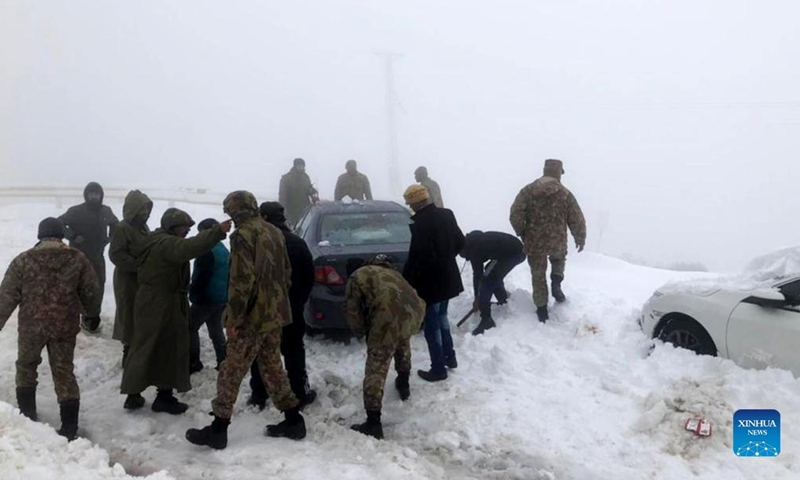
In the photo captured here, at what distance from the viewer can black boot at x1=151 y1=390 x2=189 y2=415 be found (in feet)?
18.1

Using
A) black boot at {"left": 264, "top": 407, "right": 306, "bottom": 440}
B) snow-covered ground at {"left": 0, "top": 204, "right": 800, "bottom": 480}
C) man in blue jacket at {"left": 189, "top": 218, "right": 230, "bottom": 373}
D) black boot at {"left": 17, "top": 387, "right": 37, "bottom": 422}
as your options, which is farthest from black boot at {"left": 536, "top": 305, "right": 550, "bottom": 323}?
black boot at {"left": 17, "top": 387, "right": 37, "bottom": 422}

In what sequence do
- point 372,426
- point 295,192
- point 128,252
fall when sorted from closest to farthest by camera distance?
point 372,426 < point 128,252 < point 295,192

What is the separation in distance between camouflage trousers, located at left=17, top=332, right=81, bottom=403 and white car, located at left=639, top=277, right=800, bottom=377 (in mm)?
5495

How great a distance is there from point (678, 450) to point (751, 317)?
5.04ft

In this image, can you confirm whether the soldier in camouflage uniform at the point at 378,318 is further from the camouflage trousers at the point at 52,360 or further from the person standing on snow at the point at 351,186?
the person standing on snow at the point at 351,186

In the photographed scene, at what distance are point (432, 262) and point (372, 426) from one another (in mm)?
1660

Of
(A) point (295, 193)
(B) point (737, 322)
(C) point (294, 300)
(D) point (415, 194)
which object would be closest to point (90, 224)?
(A) point (295, 193)

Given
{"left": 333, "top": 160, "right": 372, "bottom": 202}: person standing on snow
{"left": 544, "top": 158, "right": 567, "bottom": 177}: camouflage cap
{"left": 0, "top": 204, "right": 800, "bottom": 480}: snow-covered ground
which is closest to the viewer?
{"left": 0, "top": 204, "right": 800, "bottom": 480}: snow-covered ground

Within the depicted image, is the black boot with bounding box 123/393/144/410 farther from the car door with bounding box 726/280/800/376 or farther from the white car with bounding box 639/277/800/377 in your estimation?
the car door with bounding box 726/280/800/376

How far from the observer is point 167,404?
5531mm

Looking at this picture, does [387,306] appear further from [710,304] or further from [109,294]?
[109,294]

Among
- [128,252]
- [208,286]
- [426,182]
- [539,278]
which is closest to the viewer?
[128,252]

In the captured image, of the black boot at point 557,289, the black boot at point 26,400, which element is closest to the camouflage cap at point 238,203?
the black boot at point 26,400

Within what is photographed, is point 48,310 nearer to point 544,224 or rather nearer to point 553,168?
point 544,224
